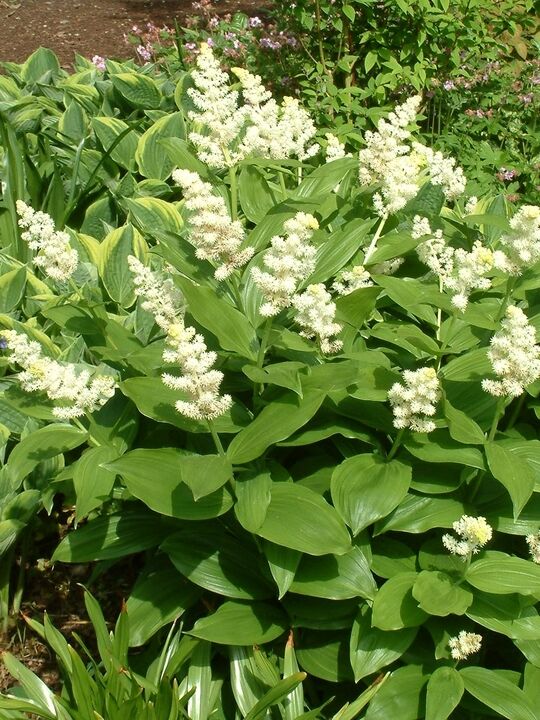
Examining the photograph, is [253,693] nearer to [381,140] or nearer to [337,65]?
[381,140]

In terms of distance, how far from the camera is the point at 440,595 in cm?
249

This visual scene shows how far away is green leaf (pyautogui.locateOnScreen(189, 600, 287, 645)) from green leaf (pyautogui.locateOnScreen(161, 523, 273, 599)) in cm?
6

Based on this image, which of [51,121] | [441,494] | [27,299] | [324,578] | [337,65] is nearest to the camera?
[324,578]

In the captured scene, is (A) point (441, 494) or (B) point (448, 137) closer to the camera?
(A) point (441, 494)

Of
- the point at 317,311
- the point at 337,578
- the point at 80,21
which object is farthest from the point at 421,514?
the point at 80,21

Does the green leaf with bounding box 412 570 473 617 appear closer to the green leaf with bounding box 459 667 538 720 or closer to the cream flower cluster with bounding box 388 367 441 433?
the green leaf with bounding box 459 667 538 720

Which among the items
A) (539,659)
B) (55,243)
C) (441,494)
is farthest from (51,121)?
(539,659)

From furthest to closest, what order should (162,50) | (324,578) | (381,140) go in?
(162,50), (381,140), (324,578)

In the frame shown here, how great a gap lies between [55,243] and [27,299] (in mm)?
1127

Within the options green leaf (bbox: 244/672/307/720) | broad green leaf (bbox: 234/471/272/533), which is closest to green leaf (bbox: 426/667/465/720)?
green leaf (bbox: 244/672/307/720)

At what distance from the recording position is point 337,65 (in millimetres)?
6320

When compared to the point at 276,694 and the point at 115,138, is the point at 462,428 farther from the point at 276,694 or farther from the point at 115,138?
the point at 115,138

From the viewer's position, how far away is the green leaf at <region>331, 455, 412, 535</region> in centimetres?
258

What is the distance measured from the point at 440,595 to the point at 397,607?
0.15 metres
